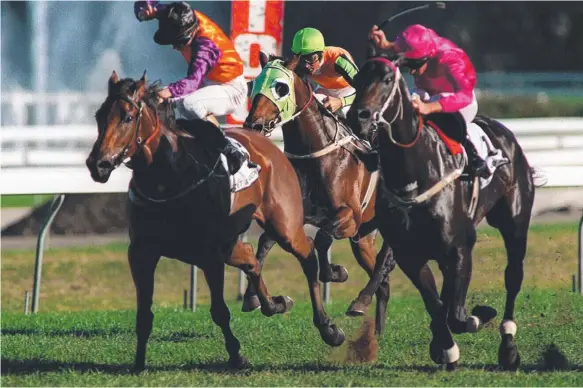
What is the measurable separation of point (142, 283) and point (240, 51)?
3344 mm

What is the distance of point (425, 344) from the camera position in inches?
329

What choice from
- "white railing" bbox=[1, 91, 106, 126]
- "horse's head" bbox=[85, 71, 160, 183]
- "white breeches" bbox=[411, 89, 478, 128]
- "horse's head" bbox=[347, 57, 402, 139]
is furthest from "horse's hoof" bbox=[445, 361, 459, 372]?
"white railing" bbox=[1, 91, 106, 126]

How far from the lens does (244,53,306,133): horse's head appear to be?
8188 mm

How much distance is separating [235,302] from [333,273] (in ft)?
7.64

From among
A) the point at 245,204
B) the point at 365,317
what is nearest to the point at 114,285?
the point at 365,317

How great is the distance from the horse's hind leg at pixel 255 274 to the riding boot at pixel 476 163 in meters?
1.39

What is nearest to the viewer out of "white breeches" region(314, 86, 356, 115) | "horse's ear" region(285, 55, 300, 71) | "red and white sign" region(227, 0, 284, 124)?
"horse's ear" region(285, 55, 300, 71)

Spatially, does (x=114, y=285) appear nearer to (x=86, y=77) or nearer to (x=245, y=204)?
(x=245, y=204)

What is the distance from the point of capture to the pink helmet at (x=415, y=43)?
748cm

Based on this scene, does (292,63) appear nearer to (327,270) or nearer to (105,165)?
(327,270)

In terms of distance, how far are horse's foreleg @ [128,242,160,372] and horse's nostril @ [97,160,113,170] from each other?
2.00 ft

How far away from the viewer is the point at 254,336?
8.67 meters

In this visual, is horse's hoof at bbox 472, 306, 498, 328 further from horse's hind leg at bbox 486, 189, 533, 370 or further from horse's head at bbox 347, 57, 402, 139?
horse's head at bbox 347, 57, 402, 139

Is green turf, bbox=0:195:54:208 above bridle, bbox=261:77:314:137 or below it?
below
